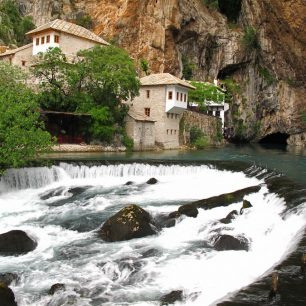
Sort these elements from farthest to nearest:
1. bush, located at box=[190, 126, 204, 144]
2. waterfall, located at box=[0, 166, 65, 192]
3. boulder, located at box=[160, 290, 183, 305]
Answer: bush, located at box=[190, 126, 204, 144] → waterfall, located at box=[0, 166, 65, 192] → boulder, located at box=[160, 290, 183, 305]

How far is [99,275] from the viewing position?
11.0 meters

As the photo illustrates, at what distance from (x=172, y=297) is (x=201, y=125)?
4234 cm

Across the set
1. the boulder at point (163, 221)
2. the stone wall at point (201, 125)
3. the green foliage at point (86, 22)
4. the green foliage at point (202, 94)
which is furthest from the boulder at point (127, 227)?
the green foliage at point (86, 22)

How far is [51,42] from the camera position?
4669 centimetres

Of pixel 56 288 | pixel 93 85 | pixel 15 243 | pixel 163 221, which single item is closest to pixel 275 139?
pixel 93 85

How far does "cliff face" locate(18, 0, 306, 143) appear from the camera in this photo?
61312mm

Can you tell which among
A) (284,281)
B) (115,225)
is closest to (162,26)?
(115,225)

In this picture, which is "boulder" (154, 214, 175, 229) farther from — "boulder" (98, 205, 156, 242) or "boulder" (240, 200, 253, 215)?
"boulder" (240, 200, 253, 215)

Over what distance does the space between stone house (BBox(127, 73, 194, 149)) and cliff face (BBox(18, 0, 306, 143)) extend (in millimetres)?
15145

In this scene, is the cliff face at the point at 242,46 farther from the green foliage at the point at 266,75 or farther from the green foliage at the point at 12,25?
the green foliage at the point at 12,25

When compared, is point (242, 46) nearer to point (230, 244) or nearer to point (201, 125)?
point (201, 125)

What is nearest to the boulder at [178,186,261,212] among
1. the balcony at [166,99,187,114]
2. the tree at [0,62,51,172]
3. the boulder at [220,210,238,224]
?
the boulder at [220,210,238,224]

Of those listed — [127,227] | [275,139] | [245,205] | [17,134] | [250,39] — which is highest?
[250,39]

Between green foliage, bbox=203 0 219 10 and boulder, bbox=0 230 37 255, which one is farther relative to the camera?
green foliage, bbox=203 0 219 10
